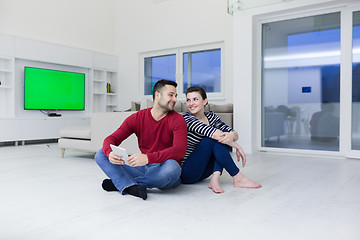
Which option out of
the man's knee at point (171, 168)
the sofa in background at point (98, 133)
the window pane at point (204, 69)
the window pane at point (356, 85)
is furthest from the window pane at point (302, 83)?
the man's knee at point (171, 168)

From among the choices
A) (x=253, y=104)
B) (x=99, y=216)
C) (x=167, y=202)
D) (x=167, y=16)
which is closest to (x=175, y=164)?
(x=167, y=202)

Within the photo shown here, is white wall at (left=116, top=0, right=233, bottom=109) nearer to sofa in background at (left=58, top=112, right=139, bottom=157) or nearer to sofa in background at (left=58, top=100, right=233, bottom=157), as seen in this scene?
sofa in background at (left=58, top=100, right=233, bottom=157)

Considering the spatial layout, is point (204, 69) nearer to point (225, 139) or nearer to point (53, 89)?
point (53, 89)

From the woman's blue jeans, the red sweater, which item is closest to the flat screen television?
the red sweater

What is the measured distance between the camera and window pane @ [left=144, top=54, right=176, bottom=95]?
7352mm

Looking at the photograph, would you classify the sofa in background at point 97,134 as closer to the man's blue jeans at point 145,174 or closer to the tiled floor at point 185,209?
the tiled floor at point 185,209

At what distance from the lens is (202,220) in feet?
5.74

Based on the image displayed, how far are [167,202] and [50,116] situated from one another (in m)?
5.31

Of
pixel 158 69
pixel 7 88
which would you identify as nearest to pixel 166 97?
pixel 7 88

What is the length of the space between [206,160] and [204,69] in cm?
468

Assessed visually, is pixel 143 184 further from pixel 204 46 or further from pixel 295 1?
pixel 204 46

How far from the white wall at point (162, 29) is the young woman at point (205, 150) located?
394 cm

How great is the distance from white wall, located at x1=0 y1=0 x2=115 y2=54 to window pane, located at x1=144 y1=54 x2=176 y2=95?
1.12 metres

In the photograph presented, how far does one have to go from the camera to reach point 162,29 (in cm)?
725
